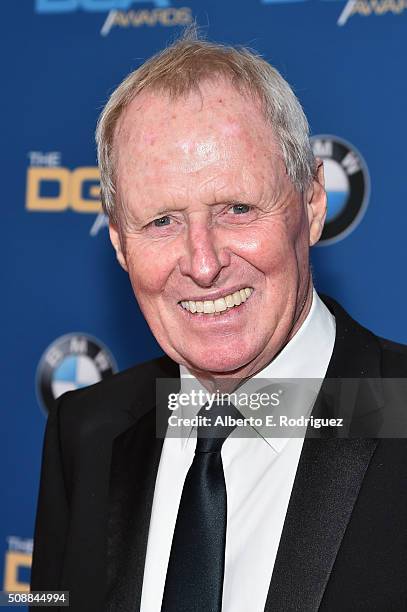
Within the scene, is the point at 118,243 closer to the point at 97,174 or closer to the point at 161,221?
the point at 161,221

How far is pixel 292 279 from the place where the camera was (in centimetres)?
128

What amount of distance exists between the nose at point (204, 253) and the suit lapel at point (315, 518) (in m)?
0.29

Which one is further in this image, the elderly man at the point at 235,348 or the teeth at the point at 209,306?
the teeth at the point at 209,306

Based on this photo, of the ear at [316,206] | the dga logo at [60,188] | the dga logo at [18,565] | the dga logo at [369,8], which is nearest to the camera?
the ear at [316,206]

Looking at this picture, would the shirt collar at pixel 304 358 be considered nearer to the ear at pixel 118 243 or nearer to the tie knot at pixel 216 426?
the tie knot at pixel 216 426

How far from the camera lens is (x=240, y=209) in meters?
1.24

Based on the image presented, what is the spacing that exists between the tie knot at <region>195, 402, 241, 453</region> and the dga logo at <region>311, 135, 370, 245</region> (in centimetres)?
79

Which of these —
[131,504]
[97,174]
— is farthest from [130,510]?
[97,174]

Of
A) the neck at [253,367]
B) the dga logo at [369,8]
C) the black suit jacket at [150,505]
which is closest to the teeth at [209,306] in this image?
the neck at [253,367]

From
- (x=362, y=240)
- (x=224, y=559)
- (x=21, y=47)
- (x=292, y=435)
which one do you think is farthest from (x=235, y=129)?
(x=21, y=47)

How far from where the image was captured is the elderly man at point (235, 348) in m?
1.17

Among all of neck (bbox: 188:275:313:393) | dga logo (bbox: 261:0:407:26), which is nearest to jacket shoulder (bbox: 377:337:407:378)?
neck (bbox: 188:275:313:393)

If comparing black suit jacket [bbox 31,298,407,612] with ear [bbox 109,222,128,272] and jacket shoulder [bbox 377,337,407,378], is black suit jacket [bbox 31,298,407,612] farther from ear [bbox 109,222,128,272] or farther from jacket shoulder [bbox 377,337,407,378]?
ear [bbox 109,222,128,272]

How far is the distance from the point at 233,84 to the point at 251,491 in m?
0.62
